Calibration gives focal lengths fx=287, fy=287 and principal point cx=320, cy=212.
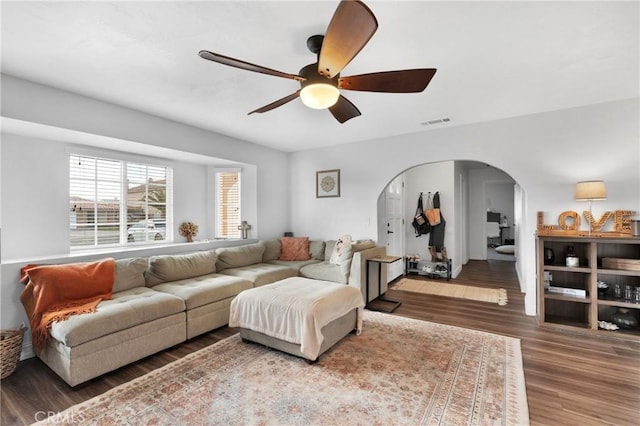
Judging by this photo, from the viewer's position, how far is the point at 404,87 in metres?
2.01

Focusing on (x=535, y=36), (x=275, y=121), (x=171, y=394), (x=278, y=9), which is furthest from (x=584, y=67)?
(x=171, y=394)

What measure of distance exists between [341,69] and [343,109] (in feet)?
2.16

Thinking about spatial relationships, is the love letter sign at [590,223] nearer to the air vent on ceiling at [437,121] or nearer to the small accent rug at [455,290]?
the small accent rug at [455,290]

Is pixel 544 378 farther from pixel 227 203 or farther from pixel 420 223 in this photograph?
pixel 227 203

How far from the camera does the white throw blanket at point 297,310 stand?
98.3 inches

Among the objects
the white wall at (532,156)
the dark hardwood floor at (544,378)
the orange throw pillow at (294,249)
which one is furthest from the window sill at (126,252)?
the white wall at (532,156)

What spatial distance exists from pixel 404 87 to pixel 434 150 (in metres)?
2.60

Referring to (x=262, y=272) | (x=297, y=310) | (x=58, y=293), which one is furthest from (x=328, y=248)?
(x=58, y=293)

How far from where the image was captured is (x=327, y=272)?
14.1 ft

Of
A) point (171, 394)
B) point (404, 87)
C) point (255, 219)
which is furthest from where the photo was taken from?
point (255, 219)

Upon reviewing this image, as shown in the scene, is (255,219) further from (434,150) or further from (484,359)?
(484,359)

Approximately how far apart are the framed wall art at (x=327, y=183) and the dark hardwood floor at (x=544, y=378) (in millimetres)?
2559

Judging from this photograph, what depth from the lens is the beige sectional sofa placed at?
230 cm

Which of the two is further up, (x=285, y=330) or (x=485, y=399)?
(x=285, y=330)
